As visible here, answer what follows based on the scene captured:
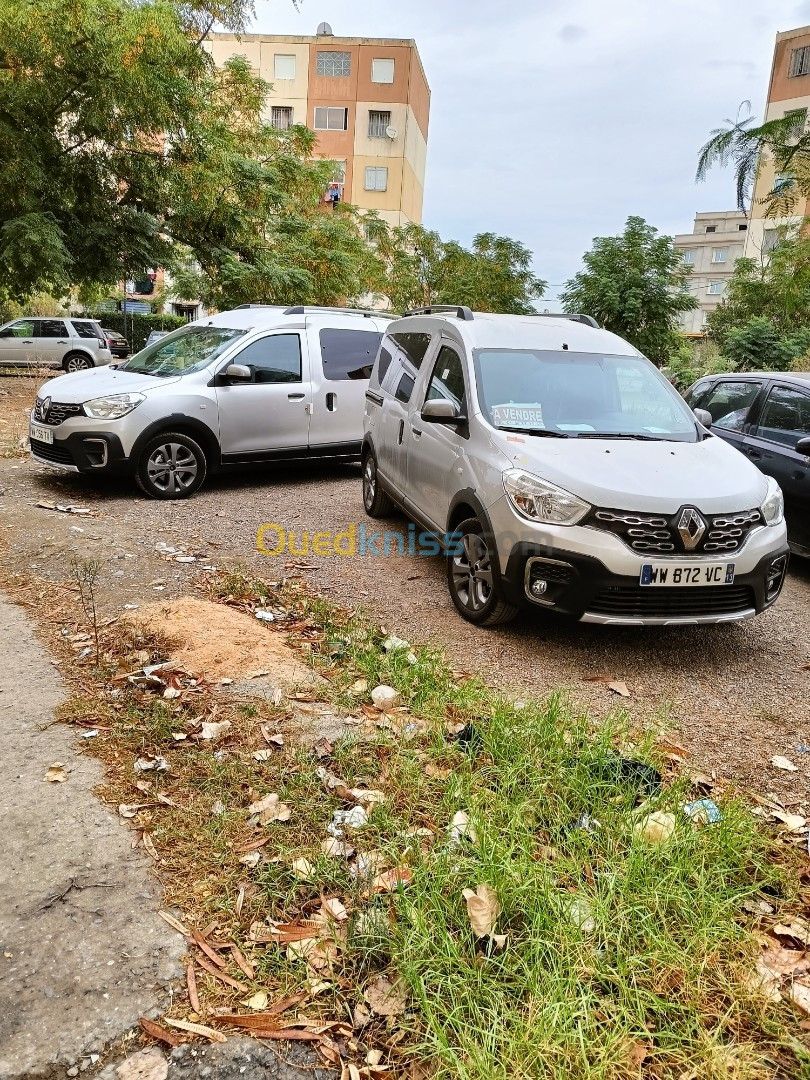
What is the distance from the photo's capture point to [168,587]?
561 centimetres

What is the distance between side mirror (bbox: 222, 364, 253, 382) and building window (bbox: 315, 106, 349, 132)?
44.5 meters

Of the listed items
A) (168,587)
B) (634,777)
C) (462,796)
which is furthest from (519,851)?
(168,587)

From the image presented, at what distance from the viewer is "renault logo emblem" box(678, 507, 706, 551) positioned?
175 inches

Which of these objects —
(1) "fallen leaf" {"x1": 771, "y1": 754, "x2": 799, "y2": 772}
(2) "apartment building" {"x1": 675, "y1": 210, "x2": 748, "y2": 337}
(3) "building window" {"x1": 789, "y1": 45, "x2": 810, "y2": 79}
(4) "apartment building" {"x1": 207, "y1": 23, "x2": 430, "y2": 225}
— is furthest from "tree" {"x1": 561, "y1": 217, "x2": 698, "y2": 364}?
(2) "apartment building" {"x1": 675, "y1": 210, "x2": 748, "y2": 337}

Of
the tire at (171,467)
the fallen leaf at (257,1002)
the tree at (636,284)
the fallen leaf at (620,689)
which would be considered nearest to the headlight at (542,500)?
the fallen leaf at (620,689)

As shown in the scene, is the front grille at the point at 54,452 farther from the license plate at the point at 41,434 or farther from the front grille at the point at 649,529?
the front grille at the point at 649,529

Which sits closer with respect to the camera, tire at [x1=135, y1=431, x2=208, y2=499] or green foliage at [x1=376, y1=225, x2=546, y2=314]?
tire at [x1=135, y1=431, x2=208, y2=499]

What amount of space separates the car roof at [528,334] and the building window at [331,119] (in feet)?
152

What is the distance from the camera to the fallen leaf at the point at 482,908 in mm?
2432

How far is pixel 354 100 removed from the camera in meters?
46.7

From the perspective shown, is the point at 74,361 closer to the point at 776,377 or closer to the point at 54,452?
the point at 54,452

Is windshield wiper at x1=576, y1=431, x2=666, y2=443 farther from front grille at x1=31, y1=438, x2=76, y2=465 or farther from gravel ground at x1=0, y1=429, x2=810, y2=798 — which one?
front grille at x1=31, y1=438, x2=76, y2=465

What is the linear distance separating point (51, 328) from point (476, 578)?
932 inches

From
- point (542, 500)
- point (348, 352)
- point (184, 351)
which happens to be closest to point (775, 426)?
point (542, 500)
